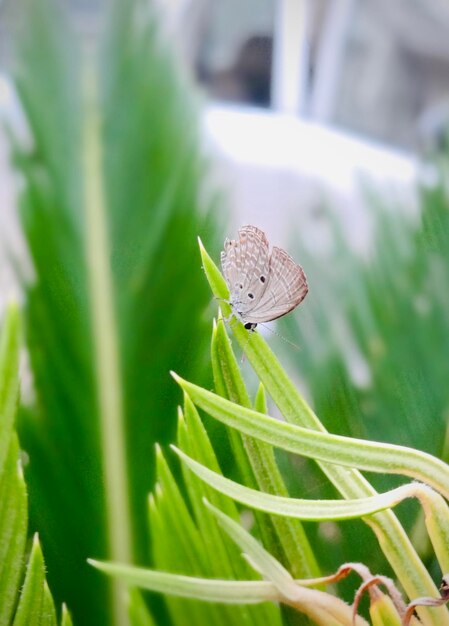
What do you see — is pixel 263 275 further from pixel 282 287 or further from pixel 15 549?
pixel 15 549

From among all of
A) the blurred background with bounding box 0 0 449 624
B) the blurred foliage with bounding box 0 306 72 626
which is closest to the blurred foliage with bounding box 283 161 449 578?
the blurred background with bounding box 0 0 449 624

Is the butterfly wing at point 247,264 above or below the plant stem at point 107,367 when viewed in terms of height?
above

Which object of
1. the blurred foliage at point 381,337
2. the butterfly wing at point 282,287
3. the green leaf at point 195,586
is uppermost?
the butterfly wing at point 282,287

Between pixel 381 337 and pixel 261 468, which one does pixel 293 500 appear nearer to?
pixel 261 468

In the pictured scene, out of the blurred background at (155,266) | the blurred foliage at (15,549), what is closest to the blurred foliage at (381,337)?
the blurred background at (155,266)

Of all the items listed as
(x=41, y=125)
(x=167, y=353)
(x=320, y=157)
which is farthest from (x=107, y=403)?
(x=320, y=157)

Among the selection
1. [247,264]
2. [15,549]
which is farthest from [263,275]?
[15,549]

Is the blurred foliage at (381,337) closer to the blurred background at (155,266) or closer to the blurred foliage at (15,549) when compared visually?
the blurred background at (155,266)

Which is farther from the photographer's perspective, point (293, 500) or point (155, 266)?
point (155, 266)

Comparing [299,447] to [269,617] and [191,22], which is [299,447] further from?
[191,22]
